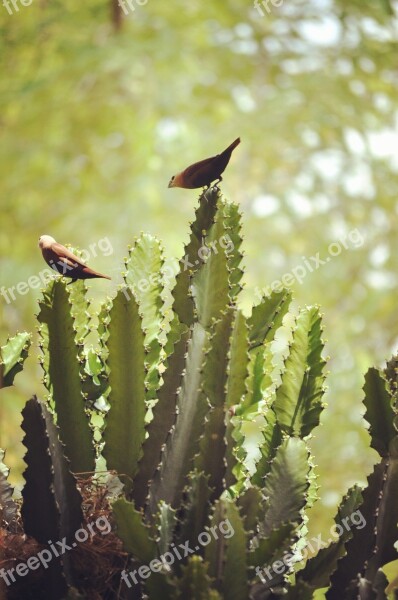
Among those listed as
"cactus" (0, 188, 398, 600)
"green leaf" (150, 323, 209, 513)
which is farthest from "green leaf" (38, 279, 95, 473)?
"green leaf" (150, 323, 209, 513)

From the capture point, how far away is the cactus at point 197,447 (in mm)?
675

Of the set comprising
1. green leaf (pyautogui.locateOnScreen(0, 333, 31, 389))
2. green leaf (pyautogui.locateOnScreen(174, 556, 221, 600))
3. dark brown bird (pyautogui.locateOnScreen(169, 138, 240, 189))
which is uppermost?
dark brown bird (pyautogui.locateOnScreen(169, 138, 240, 189))

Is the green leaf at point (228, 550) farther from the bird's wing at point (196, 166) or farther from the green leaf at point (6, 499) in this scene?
the bird's wing at point (196, 166)

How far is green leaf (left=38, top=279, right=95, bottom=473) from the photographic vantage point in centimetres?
80

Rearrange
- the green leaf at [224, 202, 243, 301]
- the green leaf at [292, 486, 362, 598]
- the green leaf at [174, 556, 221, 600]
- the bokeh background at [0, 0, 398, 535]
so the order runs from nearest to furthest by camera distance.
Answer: the green leaf at [174, 556, 221, 600] < the green leaf at [292, 486, 362, 598] < the green leaf at [224, 202, 243, 301] < the bokeh background at [0, 0, 398, 535]

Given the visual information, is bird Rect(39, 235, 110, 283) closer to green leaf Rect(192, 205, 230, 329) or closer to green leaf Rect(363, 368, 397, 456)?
green leaf Rect(192, 205, 230, 329)

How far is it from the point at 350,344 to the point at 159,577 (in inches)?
159

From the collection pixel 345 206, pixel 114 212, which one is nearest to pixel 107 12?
pixel 114 212

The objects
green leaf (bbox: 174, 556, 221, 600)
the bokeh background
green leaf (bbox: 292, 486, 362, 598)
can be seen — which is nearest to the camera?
green leaf (bbox: 174, 556, 221, 600)

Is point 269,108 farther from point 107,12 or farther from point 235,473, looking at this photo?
point 235,473

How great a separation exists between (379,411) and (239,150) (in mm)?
4827

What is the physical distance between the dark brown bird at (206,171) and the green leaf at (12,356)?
0.82 ft

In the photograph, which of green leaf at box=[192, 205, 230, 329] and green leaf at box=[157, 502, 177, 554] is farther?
green leaf at box=[192, 205, 230, 329]

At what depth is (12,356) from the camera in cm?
85
